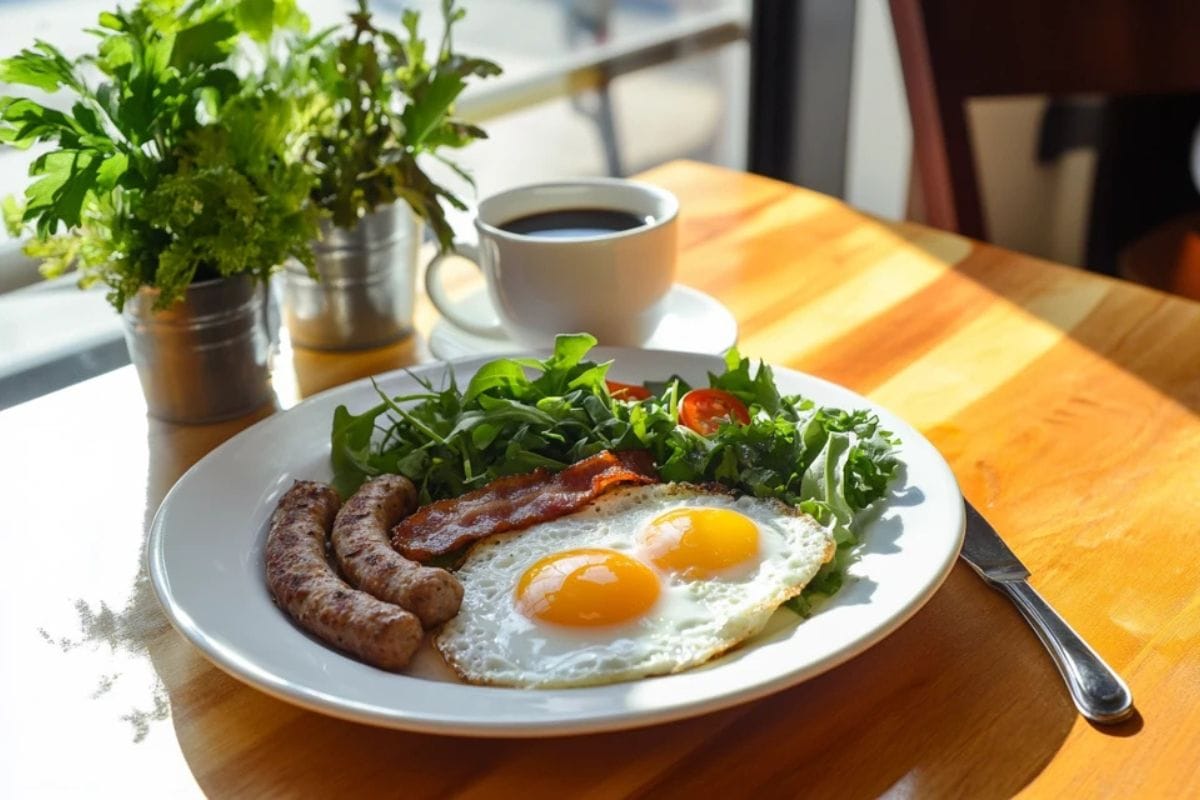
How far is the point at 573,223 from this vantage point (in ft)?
5.13

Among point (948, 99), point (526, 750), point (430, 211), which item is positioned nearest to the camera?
point (526, 750)

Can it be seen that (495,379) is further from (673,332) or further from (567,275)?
(673,332)

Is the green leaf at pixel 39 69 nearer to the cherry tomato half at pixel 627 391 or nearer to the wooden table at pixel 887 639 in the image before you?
the wooden table at pixel 887 639

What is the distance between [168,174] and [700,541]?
65cm

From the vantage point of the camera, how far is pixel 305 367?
5.01 feet

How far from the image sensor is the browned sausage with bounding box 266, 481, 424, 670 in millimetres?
912

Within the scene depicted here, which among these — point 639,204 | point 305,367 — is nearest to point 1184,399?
point 639,204

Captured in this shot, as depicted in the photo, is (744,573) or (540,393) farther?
(540,393)

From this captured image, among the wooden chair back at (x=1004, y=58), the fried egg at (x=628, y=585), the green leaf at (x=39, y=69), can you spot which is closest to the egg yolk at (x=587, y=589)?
the fried egg at (x=628, y=585)

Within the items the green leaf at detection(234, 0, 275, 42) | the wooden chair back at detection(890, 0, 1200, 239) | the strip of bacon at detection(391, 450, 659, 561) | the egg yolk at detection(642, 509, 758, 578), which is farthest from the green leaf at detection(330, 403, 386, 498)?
the wooden chair back at detection(890, 0, 1200, 239)

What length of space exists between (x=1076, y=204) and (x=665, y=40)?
1225 millimetres

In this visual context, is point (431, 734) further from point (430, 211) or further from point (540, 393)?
point (430, 211)

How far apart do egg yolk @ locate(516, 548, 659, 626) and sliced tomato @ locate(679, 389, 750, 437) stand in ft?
0.72

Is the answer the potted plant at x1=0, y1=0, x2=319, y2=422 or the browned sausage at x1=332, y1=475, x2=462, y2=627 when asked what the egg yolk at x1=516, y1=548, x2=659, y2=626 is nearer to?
the browned sausage at x1=332, y1=475, x2=462, y2=627
